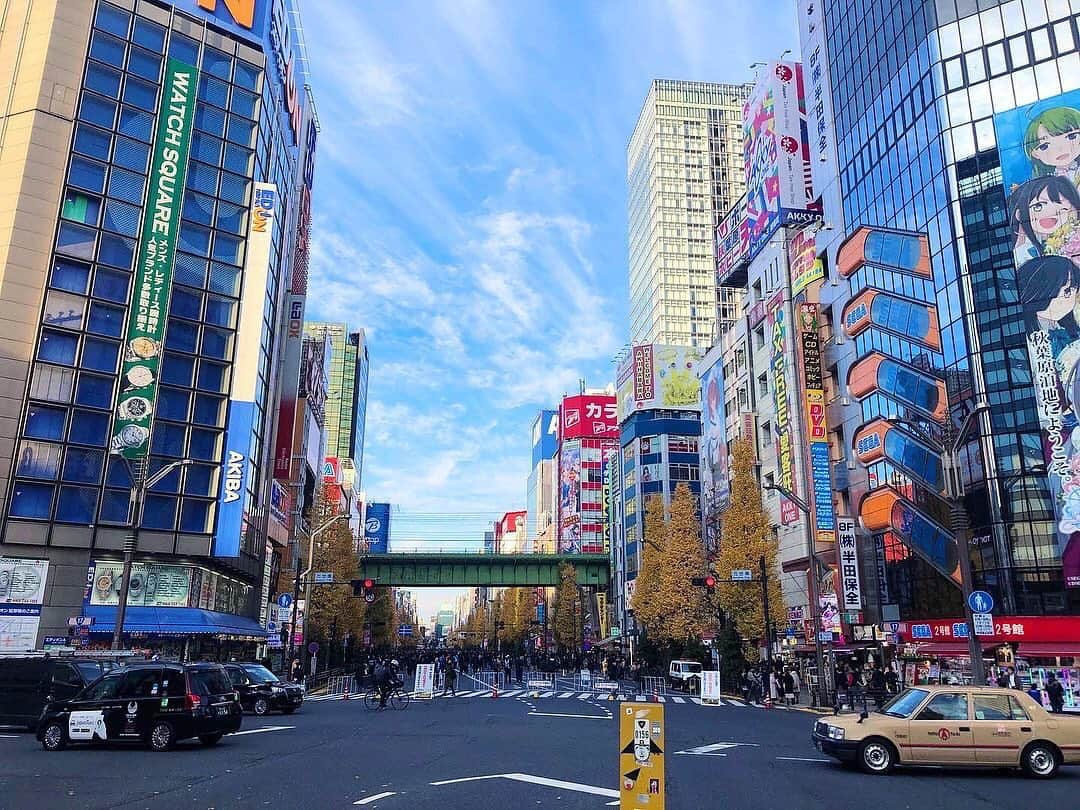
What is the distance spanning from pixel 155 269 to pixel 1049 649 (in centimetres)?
4549

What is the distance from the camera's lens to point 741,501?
1944 inches

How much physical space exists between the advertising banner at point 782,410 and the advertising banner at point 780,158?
7.15m

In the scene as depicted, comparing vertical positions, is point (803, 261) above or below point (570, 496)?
above

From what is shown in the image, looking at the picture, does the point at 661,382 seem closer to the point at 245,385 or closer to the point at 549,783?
the point at 245,385

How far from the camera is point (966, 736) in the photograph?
14.0m

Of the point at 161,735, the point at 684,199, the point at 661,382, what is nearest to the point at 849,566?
the point at 161,735

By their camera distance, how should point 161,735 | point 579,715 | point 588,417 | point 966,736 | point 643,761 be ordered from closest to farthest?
point 643,761 < point 966,736 < point 161,735 < point 579,715 < point 588,417

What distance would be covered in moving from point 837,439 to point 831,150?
19.4 metres

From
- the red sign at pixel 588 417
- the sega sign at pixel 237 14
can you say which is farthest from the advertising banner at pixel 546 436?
the sega sign at pixel 237 14

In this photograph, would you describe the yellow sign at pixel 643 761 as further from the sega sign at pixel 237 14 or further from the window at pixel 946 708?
the sega sign at pixel 237 14

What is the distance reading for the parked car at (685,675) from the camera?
157 ft

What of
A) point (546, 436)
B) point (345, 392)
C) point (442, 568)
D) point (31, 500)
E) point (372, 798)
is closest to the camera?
point (372, 798)

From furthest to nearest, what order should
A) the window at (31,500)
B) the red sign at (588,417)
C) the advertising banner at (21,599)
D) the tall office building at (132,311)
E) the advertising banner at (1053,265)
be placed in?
1. the red sign at (588,417)
2. the tall office building at (132,311)
3. the window at (31,500)
4. the advertising banner at (21,599)
5. the advertising banner at (1053,265)

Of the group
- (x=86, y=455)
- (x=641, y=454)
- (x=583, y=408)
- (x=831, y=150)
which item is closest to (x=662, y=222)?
(x=583, y=408)
